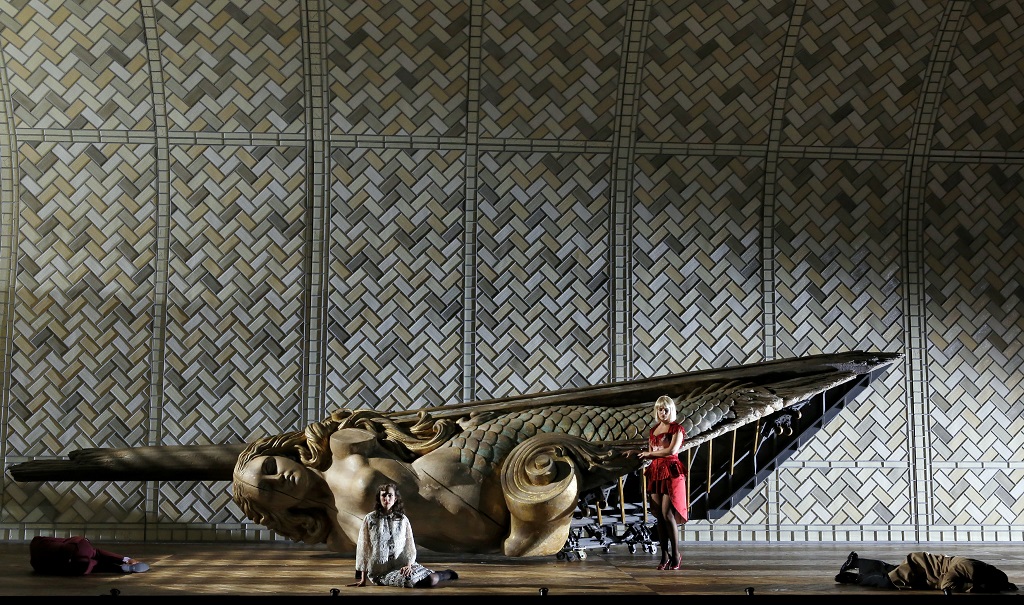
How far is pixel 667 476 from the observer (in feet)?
19.2

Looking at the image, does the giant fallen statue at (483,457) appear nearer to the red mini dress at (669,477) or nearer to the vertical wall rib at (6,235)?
the red mini dress at (669,477)

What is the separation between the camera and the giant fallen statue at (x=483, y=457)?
5.82m

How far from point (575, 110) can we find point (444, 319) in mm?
2287

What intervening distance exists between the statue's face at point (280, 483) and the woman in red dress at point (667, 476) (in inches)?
82.8

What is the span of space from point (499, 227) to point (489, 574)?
4158mm

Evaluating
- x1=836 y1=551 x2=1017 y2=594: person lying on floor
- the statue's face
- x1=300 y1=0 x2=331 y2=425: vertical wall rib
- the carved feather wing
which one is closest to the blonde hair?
the carved feather wing

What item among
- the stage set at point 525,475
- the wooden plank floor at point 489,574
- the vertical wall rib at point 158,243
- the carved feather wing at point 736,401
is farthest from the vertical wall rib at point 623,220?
the vertical wall rib at point 158,243

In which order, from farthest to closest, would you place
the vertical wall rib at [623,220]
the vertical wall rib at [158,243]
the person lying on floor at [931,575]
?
the vertical wall rib at [623,220]
the vertical wall rib at [158,243]
the person lying on floor at [931,575]

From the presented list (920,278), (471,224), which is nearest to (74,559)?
(471,224)

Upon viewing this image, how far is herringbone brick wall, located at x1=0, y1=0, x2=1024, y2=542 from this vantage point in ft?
28.0

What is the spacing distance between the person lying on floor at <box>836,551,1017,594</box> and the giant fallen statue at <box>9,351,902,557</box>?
1233mm

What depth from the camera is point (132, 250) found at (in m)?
8.71

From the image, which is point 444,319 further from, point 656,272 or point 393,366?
point 656,272

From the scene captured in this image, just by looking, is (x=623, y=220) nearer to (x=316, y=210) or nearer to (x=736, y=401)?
(x=316, y=210)
